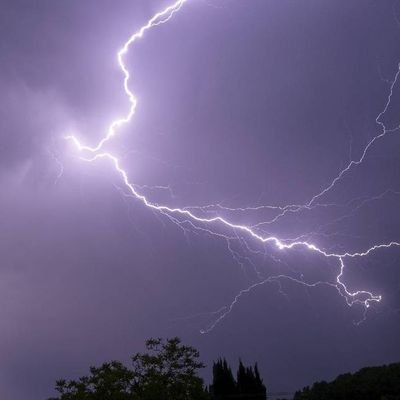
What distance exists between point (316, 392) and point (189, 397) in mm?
6527

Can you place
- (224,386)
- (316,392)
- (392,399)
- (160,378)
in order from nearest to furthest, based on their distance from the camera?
(160,378), (392,399), (316,392), (224,386)

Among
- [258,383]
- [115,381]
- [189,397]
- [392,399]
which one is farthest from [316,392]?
[258,383]

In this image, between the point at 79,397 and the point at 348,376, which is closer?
the point at 79,397

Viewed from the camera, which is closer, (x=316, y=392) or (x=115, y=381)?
(x=115, y=381)

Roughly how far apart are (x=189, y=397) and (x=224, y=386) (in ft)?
55.1

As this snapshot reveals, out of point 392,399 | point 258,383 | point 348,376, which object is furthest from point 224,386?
point 392,399

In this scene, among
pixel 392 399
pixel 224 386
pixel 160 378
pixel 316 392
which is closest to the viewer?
pixel 160 378

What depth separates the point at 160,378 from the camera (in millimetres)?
11461

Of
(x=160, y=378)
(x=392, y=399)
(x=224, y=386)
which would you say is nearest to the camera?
(x=160, y=378)

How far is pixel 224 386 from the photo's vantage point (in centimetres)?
2703

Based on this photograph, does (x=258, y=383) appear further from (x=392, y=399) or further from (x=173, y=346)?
(x=173, y=346)

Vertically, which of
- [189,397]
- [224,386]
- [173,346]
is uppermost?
[224,386]

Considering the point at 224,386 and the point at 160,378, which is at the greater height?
the point at 224,386

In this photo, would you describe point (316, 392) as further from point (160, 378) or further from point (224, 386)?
point (224, 386)
